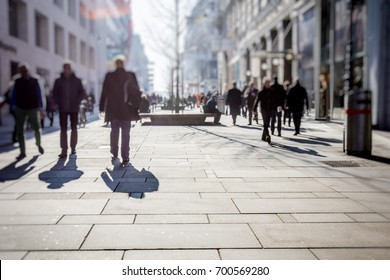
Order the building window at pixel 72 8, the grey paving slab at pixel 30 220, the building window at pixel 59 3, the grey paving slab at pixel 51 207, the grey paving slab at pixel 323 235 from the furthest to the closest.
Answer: the building window at pixel 72 8
the building window at pixel 59 3
the grey paving slab at pixel 51 207
the grey paving slab at pixel 30 220
the grey paving slab at pixel 323 235

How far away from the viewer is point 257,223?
14.0 ft

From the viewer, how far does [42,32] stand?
3400cm

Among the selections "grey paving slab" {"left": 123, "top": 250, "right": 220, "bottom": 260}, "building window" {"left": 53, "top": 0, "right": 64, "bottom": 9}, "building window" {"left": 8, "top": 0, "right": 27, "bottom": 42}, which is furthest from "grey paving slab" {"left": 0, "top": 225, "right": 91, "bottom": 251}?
"building window" {"left": 53, "top": 0, "right": 64, "bottom": 9}

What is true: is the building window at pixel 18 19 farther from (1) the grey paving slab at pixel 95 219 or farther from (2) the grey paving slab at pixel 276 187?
(1) the grey paving slab at pixel 95 219

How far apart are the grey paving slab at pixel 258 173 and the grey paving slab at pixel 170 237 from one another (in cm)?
279

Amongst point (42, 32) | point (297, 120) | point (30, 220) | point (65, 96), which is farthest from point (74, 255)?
point (42, 32)

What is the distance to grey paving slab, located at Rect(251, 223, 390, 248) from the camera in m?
3.64

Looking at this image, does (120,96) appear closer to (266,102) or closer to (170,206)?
(170,206)

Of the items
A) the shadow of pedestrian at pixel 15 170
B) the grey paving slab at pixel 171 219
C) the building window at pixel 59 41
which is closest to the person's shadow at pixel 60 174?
the shadow of pedestrian at pixel 15 170

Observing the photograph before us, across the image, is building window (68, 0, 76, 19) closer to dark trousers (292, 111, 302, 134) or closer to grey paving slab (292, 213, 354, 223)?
dark trousers (292, 111, 302, 134)

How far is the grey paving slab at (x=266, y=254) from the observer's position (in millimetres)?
Result: 3324

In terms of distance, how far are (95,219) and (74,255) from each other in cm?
98

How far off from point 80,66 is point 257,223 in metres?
43.5
